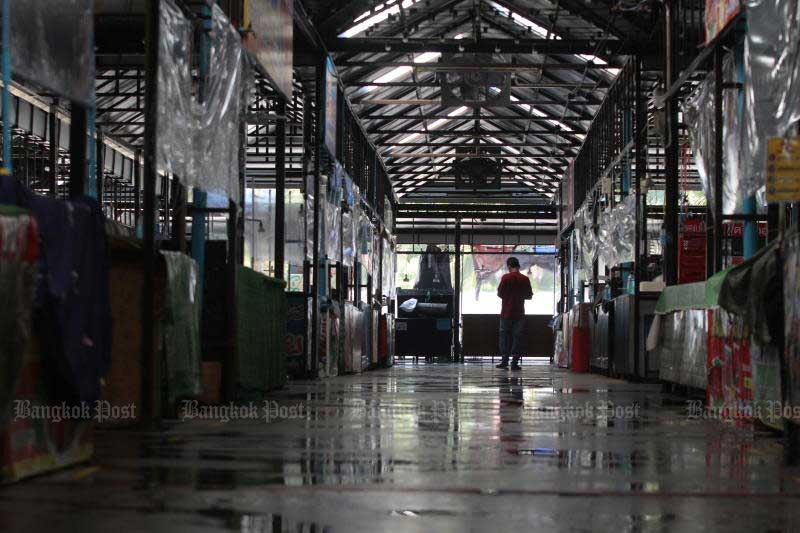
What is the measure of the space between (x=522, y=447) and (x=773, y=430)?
212 cm

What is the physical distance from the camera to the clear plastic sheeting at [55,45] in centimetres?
554

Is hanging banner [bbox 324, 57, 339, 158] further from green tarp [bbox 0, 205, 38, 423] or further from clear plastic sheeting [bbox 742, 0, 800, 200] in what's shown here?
green tarp [bbox 0, 205, 38, 423]

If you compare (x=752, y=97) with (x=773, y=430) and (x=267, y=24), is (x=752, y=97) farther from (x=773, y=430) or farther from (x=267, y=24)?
(x=267, y=24)

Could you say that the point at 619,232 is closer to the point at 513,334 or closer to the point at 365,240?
the point at 513,334

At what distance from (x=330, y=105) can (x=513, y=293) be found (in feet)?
19.6

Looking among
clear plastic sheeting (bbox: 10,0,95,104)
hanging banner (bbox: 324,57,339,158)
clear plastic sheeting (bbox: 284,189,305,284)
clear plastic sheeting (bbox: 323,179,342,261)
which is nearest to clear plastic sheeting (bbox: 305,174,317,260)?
clear plastic sheeting (bbox: 323,179,342,261)

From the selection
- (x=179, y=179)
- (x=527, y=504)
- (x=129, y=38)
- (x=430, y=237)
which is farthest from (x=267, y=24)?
(x=430, y=237)

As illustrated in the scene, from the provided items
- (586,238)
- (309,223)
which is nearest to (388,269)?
(586,238)

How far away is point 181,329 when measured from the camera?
7.56 meters

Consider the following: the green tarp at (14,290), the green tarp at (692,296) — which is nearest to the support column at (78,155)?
the green tarp at (14,290)

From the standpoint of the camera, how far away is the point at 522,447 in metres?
6.31

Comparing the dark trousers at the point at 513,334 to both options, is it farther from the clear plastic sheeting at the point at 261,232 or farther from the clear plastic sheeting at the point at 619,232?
the clear plastic sheeting at the point at 261,232

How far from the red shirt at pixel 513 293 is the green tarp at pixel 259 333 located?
9.95 metres

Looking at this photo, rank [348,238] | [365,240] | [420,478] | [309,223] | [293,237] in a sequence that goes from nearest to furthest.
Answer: [420,478] → [309,223] → [348,238] → [293,237] → [365,240]
